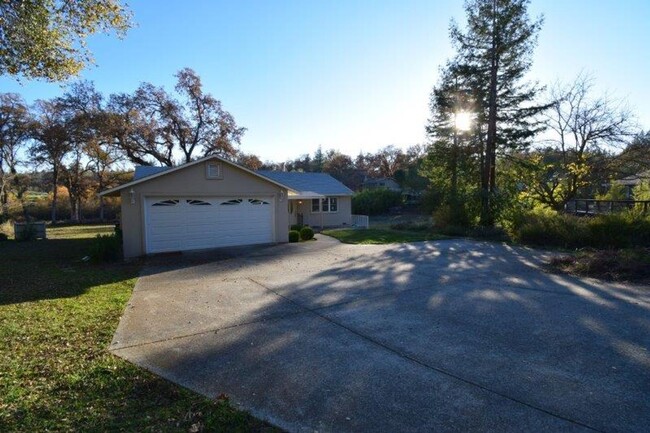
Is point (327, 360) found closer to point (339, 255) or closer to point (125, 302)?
point (125, 302)

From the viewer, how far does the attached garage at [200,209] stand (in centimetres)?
1403

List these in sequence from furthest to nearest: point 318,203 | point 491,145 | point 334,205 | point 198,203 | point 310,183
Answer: point 310,183 → point 334,205 → point 318,203 → point 491,145 → point 198,203

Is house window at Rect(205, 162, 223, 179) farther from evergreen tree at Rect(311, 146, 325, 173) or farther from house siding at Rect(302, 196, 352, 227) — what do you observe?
evergreen tree at Rect(311, 146, 325, 173)

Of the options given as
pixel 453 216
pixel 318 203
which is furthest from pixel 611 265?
pixel 318 203

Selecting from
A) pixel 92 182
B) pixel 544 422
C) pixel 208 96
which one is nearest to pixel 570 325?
pixel 544 422

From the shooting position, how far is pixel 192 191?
14938 mm

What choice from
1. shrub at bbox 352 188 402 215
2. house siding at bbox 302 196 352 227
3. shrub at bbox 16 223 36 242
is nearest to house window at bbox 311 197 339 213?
house siding at bbox 302 196 352 227

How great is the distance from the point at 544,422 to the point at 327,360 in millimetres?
2375

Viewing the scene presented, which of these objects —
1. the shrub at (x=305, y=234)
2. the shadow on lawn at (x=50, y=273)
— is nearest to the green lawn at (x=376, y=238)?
the shrub at (x=305, y=234)

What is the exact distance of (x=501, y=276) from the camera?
9844mm

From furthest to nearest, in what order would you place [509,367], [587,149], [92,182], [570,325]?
[92,182], [587,149], [570,325], [509,367]

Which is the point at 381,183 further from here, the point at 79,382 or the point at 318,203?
the point at 79,382

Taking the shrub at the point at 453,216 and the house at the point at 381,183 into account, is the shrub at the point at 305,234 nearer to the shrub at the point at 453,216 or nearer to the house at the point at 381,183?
the shrub at the point at 453,216

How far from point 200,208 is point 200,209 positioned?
4cm
